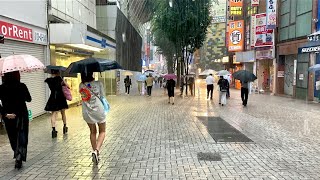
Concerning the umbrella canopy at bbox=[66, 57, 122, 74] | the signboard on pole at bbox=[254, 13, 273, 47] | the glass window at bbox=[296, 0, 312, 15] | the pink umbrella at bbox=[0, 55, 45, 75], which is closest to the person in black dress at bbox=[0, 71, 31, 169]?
the pink umbrella at bbox=[0, 55, 45, 75]

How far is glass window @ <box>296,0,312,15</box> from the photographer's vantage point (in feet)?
66.3

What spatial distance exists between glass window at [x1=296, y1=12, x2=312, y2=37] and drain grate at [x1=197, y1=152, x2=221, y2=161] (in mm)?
16560

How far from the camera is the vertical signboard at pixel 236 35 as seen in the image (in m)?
34.0

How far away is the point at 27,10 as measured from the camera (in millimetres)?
11133

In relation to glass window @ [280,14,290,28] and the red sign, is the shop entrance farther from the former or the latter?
the red sign

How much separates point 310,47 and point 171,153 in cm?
1520

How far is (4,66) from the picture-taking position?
18.2 ft

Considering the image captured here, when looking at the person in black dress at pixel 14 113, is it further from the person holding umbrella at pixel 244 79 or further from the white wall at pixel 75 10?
the person holding umbrella at pixel 244 79

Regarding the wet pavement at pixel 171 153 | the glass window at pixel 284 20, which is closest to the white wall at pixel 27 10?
the wet pavement at pixel 171 153

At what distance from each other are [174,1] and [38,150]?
21665mm

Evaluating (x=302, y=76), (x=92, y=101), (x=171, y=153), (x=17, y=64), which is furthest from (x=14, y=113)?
(x=302, y=76)

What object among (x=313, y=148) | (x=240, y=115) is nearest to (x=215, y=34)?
(x=240, y=115)

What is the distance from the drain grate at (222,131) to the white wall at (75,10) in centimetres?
753

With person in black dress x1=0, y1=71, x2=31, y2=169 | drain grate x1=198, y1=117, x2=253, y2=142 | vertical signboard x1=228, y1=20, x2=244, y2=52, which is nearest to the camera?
person in black dress x1=0, y1=71, x2=31, y2=169
